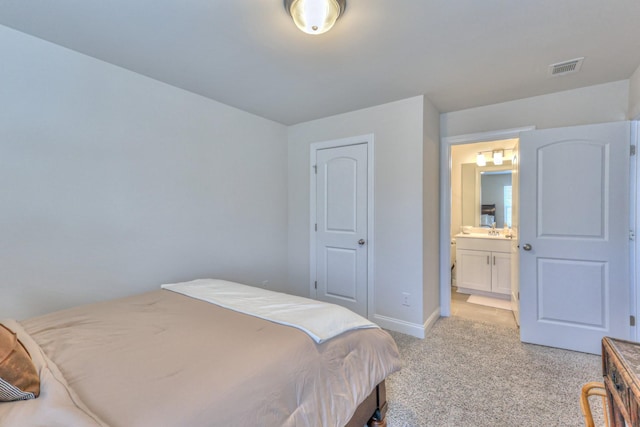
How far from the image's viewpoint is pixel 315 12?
1402 millimetres

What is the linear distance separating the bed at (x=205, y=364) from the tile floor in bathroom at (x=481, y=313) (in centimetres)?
214

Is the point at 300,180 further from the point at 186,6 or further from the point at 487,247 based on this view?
the point at 487,247

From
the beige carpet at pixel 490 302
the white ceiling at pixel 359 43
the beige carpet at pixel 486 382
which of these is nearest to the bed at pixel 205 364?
the beige carpet at pixel 486 382

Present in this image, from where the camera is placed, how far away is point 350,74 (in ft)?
7.40

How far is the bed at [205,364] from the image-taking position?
0.80 m

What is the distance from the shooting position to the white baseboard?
272 centimetres

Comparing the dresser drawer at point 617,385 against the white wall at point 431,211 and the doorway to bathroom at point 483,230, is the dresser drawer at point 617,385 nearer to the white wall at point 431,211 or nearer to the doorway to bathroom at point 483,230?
the white wall at point 431,211

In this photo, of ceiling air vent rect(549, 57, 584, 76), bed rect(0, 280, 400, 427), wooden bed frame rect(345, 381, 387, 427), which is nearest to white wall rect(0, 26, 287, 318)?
bed rect(0, 280, 400, 427)

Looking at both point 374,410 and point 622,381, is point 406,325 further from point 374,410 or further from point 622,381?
point 622,381

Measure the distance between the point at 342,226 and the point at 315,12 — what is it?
7.14 feet

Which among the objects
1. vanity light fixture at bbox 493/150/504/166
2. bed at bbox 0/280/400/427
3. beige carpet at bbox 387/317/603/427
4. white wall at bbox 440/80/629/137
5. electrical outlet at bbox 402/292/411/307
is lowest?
beige carpet at bbox 387/317/603/427

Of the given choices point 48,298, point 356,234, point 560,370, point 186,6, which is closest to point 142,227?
point 48,298

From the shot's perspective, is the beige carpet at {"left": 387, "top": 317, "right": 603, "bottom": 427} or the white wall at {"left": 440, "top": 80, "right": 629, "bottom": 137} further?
the white wall at {"left": 440, "top": 80, "right": 629, "bottom": 137}

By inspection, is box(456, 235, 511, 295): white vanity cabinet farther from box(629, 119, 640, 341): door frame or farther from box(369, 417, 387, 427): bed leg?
box(369, 417, 387, 427): bed leg
